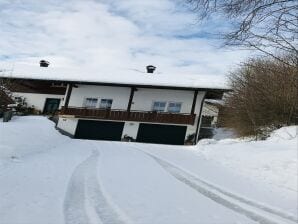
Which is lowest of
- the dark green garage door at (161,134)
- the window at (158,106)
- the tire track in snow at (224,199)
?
the tire track in snow at (224,199)

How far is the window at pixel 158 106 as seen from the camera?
38.2 meters

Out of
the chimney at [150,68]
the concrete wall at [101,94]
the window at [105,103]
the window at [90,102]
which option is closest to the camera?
the concrete wall at [101,94]

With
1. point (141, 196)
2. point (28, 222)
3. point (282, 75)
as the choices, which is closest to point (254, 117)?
point (282, 75)

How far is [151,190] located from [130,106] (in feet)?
96.4

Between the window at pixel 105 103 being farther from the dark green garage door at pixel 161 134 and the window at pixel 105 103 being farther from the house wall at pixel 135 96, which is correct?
the dark green garage door at pixel 161 134

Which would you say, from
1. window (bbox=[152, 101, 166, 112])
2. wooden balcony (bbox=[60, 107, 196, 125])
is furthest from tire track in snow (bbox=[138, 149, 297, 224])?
window (bbox=[152, 101, 166, 112])

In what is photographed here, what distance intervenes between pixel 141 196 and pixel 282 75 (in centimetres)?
1234

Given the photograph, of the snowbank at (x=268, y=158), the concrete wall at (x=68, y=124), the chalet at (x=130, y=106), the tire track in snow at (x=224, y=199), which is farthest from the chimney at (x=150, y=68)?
the tire track in snow at (x=224, y=199)

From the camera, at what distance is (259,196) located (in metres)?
9.28

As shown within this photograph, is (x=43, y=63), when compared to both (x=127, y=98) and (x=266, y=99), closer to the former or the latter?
(x=127, y=98)

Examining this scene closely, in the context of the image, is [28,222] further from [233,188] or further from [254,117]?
[254,117]

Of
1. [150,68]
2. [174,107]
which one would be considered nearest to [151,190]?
[174,107]

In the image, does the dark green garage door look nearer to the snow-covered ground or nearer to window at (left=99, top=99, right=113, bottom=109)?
window at (left=99, top=99, right=113, bottom=109)

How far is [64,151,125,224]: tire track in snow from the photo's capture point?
5.95 m
